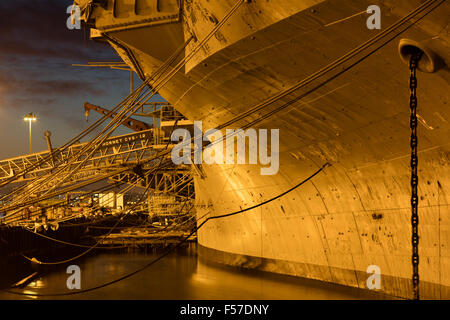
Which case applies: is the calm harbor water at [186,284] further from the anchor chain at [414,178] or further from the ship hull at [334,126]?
the anchor chain at [414,178]

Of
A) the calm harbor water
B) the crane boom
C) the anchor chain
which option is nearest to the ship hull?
the calm harbor water

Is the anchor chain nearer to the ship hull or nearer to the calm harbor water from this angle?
the ship hull

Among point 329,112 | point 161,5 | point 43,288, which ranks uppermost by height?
point 161,5

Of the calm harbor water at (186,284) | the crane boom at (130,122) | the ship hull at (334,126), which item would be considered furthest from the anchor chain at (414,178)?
the crane boom at (130,122)

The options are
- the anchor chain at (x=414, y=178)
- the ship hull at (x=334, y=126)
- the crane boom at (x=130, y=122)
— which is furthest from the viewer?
the crane boom at (x=130, y=122)

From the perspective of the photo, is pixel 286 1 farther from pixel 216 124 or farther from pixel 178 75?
pixel 216 124

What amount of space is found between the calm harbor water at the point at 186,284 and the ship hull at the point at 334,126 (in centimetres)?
32

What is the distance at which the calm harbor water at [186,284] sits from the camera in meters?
9.67

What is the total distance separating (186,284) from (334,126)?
24.5 ft

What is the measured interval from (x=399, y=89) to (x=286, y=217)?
467cm

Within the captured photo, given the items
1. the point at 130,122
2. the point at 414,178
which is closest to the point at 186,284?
the point at 414,178

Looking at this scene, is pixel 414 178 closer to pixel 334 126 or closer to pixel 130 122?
pixel 334 126
